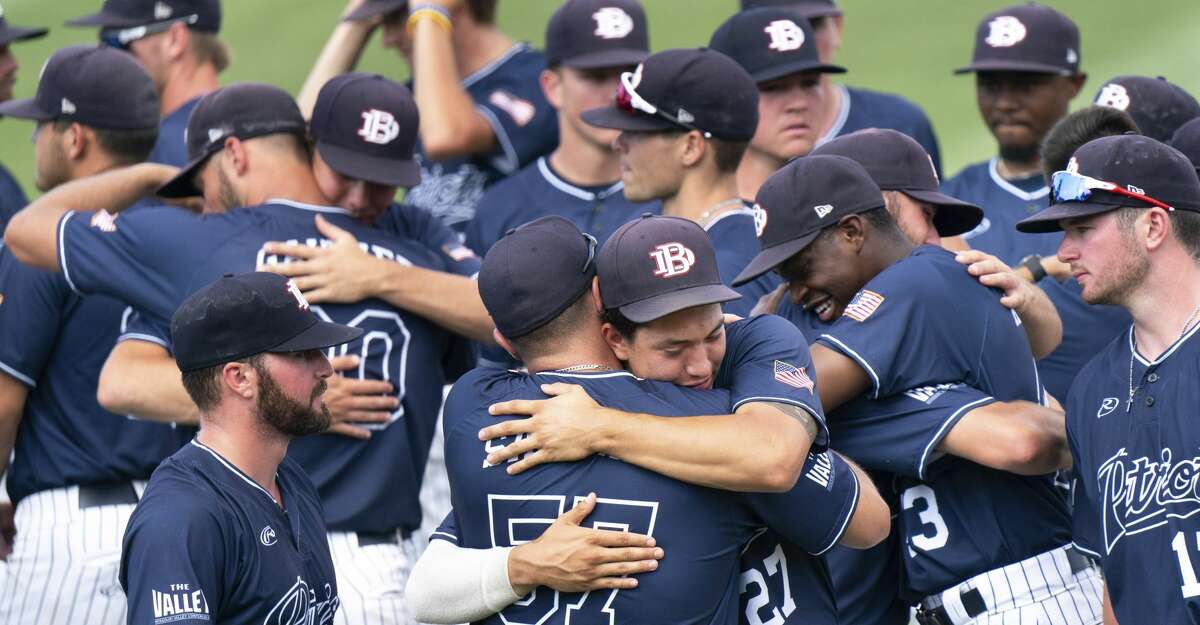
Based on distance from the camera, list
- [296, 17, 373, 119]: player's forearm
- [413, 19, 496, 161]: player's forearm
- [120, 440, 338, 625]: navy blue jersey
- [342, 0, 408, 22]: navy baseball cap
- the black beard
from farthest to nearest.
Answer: [296, 17, 373, 119]: player's forearm, [342, 0, 408, 22]: navy baseball cap, [413, 19, 496, 161]: player's forearm, the black beard, [120, 440, 338, 625]: navy blue jersey

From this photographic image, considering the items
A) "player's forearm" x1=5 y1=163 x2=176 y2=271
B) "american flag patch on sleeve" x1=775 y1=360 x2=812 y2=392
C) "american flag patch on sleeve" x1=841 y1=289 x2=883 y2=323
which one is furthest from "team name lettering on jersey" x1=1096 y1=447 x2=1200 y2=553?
"player's forearm" x1=5 y1=163 x2=176 y2=271

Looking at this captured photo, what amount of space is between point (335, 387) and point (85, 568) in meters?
1.13

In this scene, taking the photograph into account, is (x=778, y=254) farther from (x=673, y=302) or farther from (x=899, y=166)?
(x=673, y=302)

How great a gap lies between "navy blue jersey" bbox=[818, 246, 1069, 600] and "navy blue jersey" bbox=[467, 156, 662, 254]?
2171 mm

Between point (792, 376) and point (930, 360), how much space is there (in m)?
0.66

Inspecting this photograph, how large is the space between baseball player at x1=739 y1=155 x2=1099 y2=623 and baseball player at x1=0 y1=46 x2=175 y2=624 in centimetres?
222

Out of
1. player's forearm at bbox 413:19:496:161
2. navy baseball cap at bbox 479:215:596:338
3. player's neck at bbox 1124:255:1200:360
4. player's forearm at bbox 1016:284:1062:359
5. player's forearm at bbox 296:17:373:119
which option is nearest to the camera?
navy baseball cap at bbox 479:215:596:338

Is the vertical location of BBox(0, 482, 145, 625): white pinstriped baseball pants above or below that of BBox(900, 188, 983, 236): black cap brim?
below

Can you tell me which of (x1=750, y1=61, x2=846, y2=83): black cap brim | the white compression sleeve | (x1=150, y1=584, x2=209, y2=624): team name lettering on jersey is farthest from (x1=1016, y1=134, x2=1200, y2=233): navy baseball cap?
(x1=150, y1=584, x2=209, y2=624): team name lettering on jersey

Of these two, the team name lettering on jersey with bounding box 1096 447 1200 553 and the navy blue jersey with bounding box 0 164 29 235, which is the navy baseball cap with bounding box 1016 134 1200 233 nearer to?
the team name lettering on jersey with bounding box 1096 447 1200 553

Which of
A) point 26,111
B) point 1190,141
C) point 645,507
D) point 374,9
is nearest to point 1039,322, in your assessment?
point 1190,141

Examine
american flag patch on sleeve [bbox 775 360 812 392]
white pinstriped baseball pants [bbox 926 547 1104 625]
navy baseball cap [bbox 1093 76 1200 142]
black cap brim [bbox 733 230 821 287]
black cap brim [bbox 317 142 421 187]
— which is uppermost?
american flag patch on sleeve [bbox 775 360 812 392]

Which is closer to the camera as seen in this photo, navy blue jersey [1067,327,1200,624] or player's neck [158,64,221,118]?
navy blue jersey [1067,327,1200,624]

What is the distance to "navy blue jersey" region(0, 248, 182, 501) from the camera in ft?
17.4
